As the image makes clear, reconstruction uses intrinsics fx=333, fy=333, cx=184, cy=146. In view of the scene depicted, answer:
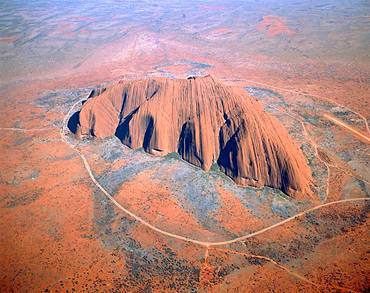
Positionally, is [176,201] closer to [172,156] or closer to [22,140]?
[172,156]

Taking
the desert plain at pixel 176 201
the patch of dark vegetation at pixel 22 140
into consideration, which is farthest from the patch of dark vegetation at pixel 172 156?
the patch of dark vegetation at pixel 22 140

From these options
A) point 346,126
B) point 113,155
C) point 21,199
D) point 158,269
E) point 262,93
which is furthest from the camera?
point 262,93

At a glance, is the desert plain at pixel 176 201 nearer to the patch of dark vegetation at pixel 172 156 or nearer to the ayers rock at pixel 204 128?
the patch of dark vegetation at pixel 172 156

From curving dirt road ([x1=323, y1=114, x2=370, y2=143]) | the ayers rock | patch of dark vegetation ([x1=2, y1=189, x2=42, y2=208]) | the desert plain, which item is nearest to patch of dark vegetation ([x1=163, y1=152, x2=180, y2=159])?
the desert plain

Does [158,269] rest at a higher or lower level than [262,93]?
lower

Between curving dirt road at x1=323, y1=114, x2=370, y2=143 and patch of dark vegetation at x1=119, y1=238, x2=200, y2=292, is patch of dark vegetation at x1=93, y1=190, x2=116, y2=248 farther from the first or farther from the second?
curving dirt road at x1=323, y1=114, x2=370, y2=143

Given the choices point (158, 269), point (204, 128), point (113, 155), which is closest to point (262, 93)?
point (204, 128)

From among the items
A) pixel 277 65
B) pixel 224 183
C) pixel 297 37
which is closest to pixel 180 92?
pixel 224 183
